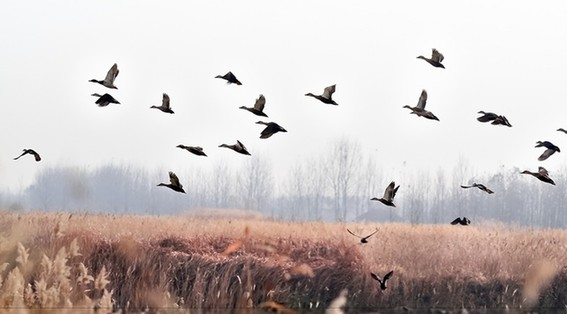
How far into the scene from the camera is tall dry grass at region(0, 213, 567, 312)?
14383 mm

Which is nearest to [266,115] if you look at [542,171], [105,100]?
[105,100]

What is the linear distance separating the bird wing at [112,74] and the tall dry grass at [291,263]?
176 inches

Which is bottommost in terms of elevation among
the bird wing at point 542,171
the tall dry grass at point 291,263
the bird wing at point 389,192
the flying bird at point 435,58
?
the tall dry grass at point 291,263

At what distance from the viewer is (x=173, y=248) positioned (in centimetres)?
1712

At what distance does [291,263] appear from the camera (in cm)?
1712

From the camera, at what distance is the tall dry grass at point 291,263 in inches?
566

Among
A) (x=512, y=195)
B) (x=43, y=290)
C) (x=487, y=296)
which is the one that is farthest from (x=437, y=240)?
(x=512, y=195)

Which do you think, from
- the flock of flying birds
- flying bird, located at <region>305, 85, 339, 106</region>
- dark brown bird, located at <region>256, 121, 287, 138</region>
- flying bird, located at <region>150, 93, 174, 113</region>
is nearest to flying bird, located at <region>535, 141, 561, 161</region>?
the flock of flying birds

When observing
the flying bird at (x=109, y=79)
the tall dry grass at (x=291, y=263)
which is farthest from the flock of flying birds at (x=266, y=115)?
the tall dry grass at (x=291, y=263)

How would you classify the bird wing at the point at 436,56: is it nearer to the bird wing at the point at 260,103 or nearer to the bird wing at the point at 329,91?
the bird wing at the point at 329,91

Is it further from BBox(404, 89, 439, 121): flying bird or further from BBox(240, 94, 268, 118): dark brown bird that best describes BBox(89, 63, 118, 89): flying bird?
BBox(404, 89, 439, 121): flying bird

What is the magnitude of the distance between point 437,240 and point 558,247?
2.70m

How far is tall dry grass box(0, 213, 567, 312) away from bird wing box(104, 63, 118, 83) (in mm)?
4474

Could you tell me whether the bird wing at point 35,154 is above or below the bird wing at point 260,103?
below
